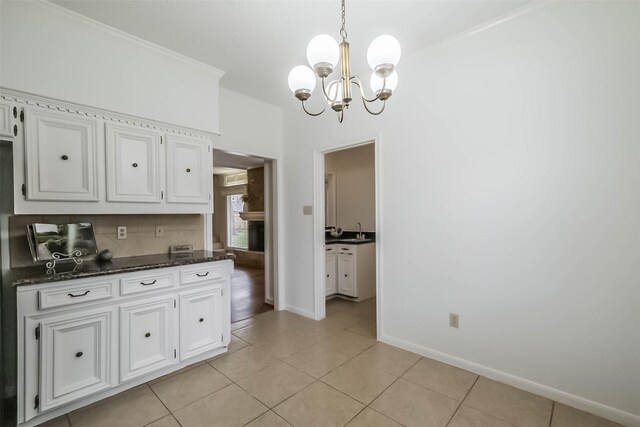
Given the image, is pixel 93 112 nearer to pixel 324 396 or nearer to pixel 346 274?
pixel 324 396

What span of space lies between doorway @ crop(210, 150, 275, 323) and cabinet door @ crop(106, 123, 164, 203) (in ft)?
5.66

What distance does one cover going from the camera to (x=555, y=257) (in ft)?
6.63

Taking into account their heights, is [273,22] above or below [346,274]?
above

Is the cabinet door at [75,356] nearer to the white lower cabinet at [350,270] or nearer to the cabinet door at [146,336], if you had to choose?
the cabinet door at [146,336]

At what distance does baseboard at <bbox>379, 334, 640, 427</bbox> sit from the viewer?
5.89ft

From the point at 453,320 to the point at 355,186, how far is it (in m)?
3.23

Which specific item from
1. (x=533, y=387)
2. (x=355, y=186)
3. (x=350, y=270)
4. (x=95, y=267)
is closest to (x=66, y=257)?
(x=95, y=267)

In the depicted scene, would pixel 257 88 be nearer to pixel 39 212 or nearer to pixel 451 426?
pixel 39 212

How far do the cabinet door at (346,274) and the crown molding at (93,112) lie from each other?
8.65ft

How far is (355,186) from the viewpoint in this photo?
5.34m

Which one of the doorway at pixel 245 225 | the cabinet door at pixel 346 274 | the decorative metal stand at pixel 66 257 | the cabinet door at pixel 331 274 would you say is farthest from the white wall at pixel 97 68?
the cabinet door at pixel 346 274

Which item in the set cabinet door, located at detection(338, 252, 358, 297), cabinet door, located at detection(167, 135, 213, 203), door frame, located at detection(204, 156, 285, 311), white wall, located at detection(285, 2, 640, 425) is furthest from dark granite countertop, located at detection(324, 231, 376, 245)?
cabinet door, located at detection(167, 135, 213, 203)

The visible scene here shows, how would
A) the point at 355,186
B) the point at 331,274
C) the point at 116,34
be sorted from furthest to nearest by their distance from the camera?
the point at 355,186, the point at 331,274, the point at 116,34

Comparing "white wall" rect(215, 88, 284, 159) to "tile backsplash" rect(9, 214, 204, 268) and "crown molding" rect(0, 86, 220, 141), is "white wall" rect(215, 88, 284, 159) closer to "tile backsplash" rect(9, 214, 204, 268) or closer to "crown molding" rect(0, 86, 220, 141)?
"crown molding" rect(0, 86, 220, 141)
